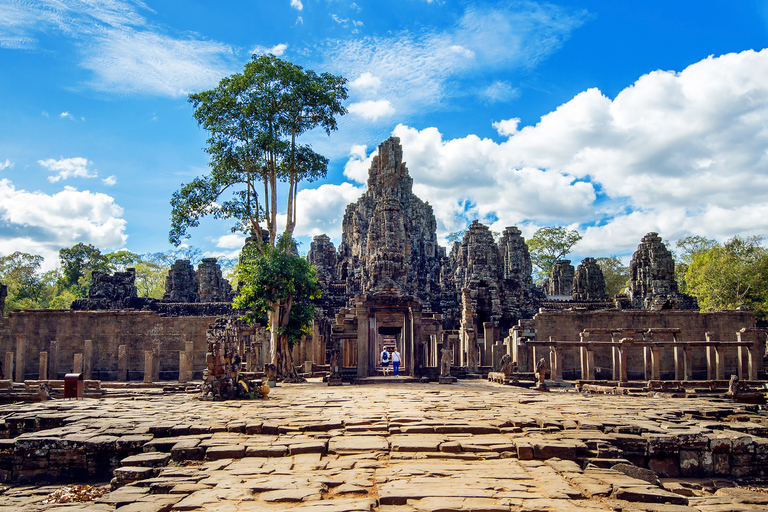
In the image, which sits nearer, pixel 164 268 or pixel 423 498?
pixel 423 498

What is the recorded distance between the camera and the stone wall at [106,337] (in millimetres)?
23891

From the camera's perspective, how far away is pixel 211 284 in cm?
3797

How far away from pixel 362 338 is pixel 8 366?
13624 millimetres

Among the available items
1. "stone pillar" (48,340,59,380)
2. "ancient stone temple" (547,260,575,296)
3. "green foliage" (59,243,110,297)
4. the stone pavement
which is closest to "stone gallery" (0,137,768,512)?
the stone pavement

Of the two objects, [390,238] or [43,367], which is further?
[390,238]

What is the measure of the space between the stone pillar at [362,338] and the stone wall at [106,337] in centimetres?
849

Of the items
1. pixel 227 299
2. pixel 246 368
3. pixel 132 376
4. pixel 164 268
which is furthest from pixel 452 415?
pixel 164 268

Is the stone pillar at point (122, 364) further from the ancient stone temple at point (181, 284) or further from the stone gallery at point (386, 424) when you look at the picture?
the ancient stone temple at point (181, 284)

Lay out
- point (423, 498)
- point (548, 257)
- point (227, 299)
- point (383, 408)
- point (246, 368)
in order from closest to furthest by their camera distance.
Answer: point (423, 498), point (383, 408), point (246, 368), point (227, 299), point (548, 257)

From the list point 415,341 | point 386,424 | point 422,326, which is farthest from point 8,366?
point 386,424

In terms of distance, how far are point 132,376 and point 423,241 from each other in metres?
28.0

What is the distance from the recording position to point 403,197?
48125 millimetres

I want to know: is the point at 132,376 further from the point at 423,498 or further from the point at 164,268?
the point at 164,268

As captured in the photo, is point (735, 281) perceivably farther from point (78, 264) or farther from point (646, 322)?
point (78, 264)
